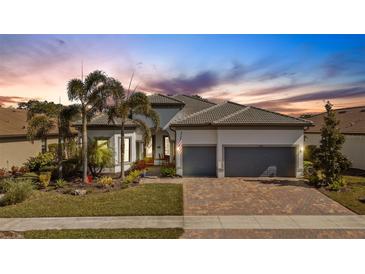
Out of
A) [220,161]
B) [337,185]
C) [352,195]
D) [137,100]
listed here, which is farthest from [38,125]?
[352,195]

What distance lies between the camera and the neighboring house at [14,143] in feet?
64.5

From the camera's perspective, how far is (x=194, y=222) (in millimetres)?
9930

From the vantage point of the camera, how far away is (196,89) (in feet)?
66.0

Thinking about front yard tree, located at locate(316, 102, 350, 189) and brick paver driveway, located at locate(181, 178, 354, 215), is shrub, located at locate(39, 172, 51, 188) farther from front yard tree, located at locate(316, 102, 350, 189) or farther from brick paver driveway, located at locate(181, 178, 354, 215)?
front yard tree, located at locate(316, 102, 350, 189)

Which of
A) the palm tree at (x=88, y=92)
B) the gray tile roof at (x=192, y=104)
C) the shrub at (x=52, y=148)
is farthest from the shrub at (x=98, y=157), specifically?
the gray tile roof at (x=192, y=104)

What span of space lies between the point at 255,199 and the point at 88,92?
36.8ft

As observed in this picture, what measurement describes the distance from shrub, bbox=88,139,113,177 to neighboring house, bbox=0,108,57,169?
5379mm

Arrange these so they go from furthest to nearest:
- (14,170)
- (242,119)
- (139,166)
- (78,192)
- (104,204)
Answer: (139,166), (14,170), (242,119), (78,192), (104,204)

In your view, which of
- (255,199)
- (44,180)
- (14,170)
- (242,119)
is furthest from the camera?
(14,170)

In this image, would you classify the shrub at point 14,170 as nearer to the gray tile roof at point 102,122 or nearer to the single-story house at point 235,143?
the gray tile roof at point 102,122

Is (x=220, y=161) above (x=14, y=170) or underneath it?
above

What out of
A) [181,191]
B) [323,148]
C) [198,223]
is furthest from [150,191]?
[323,148]

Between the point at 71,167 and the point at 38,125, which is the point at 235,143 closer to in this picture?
the point at 71,167

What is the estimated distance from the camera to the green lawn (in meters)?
11.8
